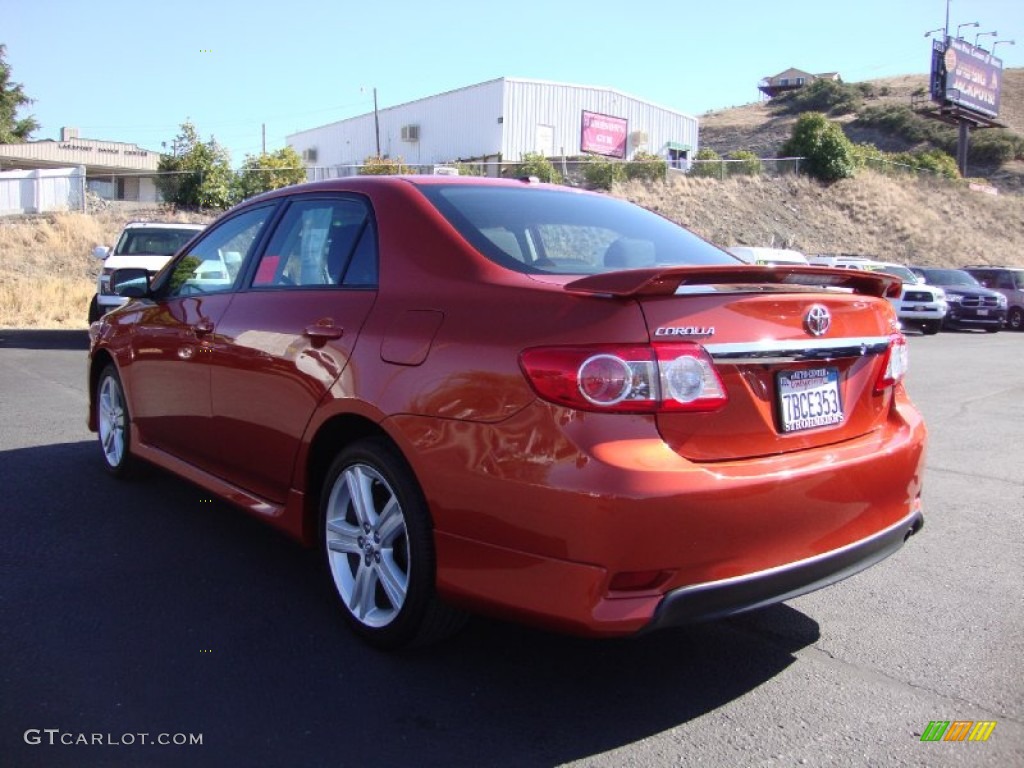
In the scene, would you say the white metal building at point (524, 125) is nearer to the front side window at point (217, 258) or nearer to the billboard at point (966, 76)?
the billboard at point (966, 76)

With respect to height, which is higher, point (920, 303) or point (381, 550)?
point (920, 303)

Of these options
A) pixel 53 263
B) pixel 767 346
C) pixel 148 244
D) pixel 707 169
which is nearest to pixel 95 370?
pixel 767 346

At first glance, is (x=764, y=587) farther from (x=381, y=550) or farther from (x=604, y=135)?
(x=604, y=135)

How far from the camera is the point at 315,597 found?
12.5 ft

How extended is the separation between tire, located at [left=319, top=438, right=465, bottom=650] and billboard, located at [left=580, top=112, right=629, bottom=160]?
143 feet

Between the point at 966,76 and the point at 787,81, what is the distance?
239 feet

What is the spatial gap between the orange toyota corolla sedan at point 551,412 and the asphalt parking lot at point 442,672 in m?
0.32

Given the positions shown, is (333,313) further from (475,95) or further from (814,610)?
(475,95)

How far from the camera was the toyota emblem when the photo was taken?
2939 millimetres

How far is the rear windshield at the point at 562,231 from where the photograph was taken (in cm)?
328

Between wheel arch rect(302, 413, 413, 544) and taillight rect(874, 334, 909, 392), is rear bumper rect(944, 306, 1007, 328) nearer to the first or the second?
taillight rect(874, 334, 909, 392)

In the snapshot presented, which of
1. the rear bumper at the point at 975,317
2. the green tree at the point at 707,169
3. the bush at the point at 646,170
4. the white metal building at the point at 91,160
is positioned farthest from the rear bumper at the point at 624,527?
the white metal building at the point at 91,160

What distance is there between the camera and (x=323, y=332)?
344 centimetres

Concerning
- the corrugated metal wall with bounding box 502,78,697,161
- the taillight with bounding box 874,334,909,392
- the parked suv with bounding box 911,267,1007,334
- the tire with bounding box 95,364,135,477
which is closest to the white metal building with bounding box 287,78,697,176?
the corrugated metal wall with bounding box 502,78,697,161
